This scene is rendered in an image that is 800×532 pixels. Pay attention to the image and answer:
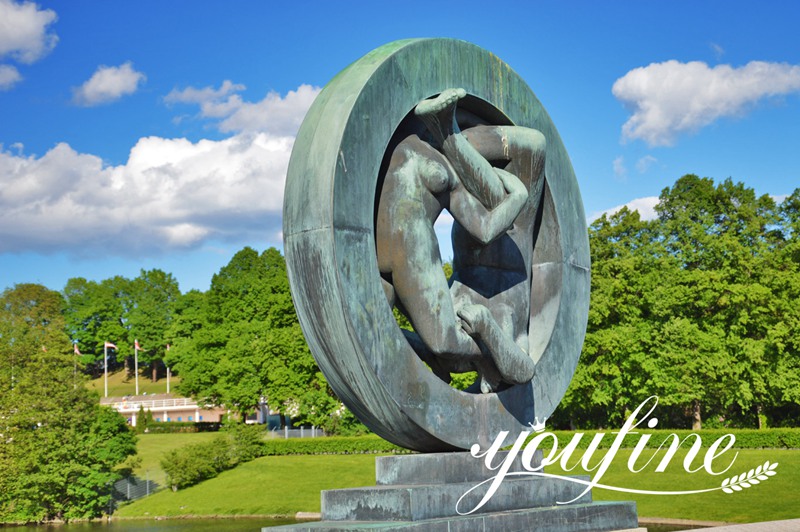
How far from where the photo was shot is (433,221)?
933 cm

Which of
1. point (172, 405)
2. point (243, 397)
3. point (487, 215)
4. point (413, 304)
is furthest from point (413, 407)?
point (172, 405)

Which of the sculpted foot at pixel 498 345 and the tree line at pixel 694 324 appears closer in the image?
the sculpted foot at pixel 498 345

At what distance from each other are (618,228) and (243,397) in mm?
20465

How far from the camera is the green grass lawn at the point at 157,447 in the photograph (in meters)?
41.8

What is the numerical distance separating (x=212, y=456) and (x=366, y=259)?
33382mm

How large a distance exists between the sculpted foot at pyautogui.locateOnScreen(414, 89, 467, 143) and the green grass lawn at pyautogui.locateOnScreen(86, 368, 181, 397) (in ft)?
254

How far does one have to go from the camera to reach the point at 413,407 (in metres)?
8.80

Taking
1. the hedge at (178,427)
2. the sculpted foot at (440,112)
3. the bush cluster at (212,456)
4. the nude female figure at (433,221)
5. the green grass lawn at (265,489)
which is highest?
the sculpted foot at (440,112)

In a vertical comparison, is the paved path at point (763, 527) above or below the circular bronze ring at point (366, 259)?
below

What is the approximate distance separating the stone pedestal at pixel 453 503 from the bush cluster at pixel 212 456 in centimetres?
3096

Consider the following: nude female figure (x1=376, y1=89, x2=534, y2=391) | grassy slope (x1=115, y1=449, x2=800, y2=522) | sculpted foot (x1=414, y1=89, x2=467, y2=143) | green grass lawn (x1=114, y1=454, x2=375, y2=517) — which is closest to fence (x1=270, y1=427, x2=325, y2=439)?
Answer: grassy slope (x1=115, y1=449, x2=800, y2=522)

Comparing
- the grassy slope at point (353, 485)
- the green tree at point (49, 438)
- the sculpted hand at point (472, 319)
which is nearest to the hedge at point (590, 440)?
the grassy slope at point (353, 485)

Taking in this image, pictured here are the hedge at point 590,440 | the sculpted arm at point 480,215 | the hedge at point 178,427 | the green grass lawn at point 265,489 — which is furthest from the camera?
the hedge at point 178,427

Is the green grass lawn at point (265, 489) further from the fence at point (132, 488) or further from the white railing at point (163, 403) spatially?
the white railing at point (163, 403)
